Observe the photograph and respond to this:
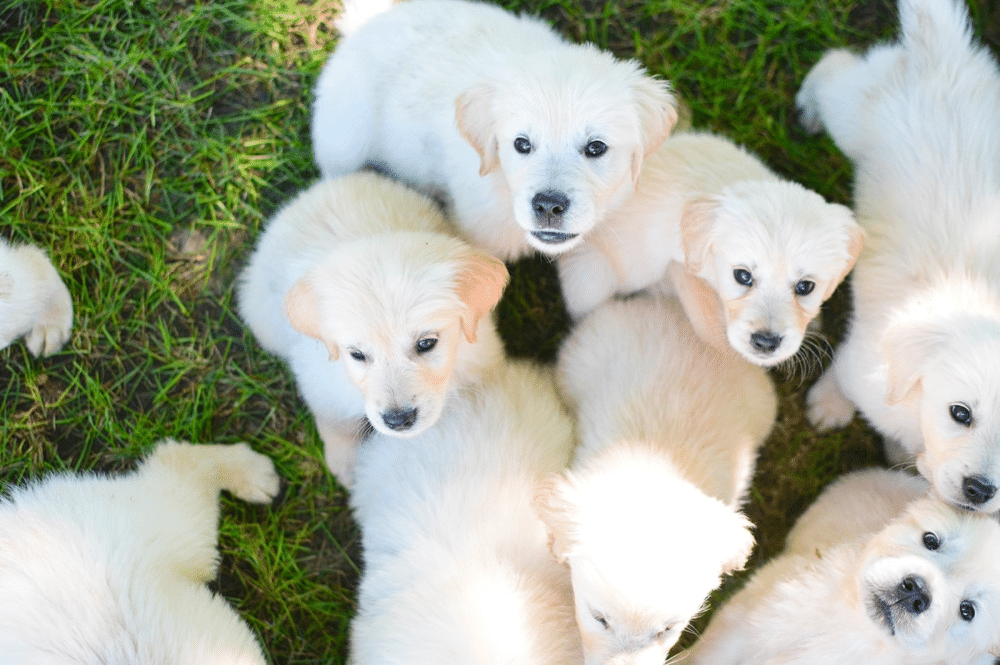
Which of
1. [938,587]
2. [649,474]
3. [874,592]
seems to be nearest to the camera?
[938,587]

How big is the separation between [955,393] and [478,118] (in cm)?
181

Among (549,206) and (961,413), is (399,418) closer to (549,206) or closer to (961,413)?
(549,206)

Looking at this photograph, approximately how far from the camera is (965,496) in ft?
8.00

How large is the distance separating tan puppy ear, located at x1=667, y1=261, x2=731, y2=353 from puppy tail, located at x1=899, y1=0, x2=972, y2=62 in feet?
4.15

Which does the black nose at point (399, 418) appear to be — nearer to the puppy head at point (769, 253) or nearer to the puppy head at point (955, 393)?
the puppy head at point (769, 253)

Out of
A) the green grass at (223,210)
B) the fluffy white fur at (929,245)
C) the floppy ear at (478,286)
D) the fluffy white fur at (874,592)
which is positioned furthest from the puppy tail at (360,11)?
the fluffy white fur at (874,592)

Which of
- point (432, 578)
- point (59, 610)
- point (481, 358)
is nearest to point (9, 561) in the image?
point (59, 610)

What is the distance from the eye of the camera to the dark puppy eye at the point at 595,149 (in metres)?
2.63

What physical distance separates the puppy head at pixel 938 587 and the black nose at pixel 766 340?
71cm

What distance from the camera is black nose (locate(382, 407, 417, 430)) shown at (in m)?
2.47

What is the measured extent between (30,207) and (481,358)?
7.35 feet

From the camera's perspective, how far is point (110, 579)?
242cm

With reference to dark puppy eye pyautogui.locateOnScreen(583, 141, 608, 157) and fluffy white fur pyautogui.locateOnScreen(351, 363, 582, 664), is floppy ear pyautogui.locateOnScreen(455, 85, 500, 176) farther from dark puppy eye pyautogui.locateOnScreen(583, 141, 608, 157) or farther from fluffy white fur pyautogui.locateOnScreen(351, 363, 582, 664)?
fluffy white fur pyautogui.locateOnScreen(351, 363, 582, 664)

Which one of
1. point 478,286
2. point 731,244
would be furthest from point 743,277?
point 478,286
